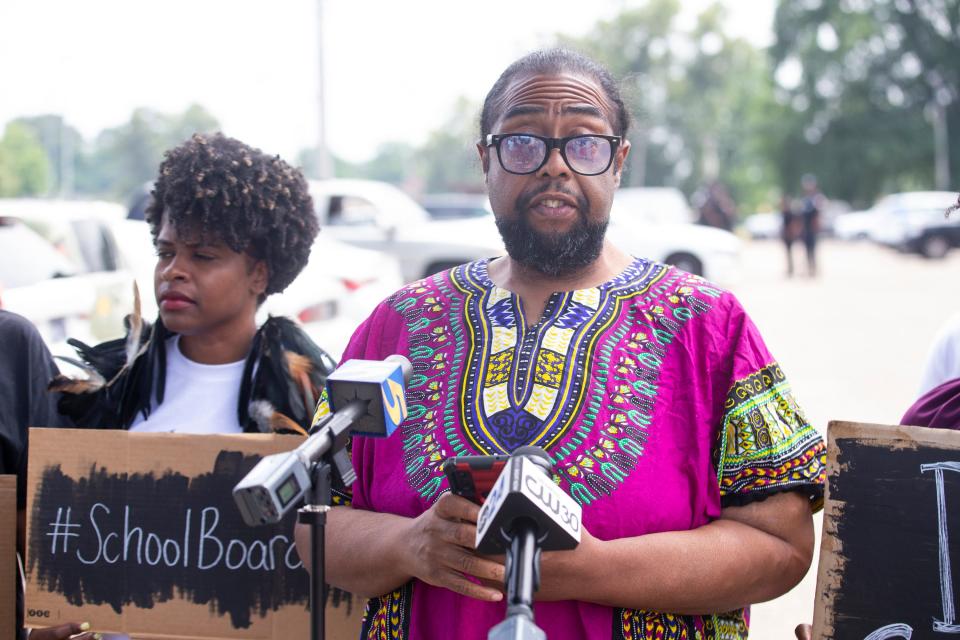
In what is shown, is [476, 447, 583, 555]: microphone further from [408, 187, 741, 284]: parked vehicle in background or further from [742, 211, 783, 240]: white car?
[742, 211, 783, 240]: white car

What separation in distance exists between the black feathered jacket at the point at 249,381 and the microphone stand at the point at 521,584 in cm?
142

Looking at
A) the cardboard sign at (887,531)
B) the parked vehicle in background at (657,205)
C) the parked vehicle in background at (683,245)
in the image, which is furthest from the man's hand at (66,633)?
the parked vehicle in background at (657,205)

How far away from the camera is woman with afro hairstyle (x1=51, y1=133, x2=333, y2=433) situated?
2867mm

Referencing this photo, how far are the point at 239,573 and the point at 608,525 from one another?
1.01 meters

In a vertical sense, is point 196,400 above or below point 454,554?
above

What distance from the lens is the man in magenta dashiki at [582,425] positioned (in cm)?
196

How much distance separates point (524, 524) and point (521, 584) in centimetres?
10

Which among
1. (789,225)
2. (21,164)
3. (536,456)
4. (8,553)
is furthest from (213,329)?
(21,164)

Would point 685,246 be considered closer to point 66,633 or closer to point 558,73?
point 558,73

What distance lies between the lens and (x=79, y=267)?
670 centimetres

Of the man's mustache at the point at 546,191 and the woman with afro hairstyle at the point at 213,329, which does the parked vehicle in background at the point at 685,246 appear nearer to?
the woman with afro hairstyle at the point at 213,329

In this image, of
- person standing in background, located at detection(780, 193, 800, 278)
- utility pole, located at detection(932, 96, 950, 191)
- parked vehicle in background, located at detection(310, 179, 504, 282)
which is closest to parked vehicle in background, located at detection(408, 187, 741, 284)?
parked vehicle in background, located at detection(310, 179, 504, 282)

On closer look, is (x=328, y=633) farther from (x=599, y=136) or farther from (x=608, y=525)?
(x=599, y=136)

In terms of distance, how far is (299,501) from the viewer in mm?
1593
